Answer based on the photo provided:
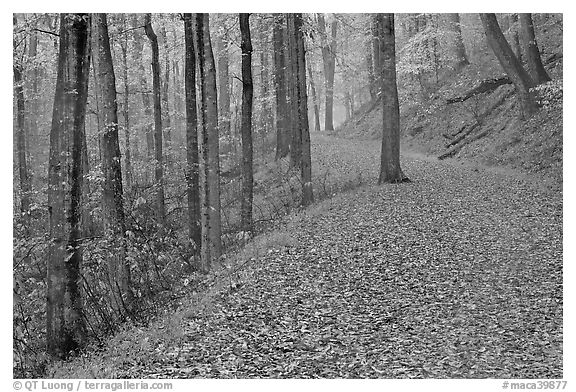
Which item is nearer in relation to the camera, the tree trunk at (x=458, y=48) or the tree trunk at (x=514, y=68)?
the tree trunk at (x=514, y=68)

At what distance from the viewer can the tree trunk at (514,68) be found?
70.5 feet

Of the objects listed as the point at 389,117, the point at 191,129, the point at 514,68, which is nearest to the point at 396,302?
the point at 191,129

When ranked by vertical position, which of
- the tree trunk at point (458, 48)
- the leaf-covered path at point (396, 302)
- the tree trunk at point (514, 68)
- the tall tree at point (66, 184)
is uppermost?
the tree trunk at point (458, 48)

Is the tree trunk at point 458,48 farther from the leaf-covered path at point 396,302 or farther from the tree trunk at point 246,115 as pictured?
the tree trunk at point 246,115

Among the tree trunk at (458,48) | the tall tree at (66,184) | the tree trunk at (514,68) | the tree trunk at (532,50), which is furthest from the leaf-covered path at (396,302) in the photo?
the tree trunk at (458,48)

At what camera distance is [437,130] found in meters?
30.0

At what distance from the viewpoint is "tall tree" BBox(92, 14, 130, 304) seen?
37.1 ft

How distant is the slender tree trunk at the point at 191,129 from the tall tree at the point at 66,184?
15.1 ft

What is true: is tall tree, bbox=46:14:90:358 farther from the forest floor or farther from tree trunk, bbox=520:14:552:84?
tree trunk, bbox=520:14:552:84

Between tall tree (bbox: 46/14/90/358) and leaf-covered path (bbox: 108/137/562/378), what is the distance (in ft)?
5.87

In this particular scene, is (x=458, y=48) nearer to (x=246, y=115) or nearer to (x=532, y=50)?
(x=532, y=50)

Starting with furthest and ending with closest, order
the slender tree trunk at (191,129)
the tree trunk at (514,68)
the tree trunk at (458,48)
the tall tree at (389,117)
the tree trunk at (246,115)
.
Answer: the tree trunk at (458,48), the tree trunk at (514,68), the tall tree at (389,117), the tree trunk at (246,115), the slender tree trunk at (191,129)

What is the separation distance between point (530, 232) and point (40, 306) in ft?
34.9
